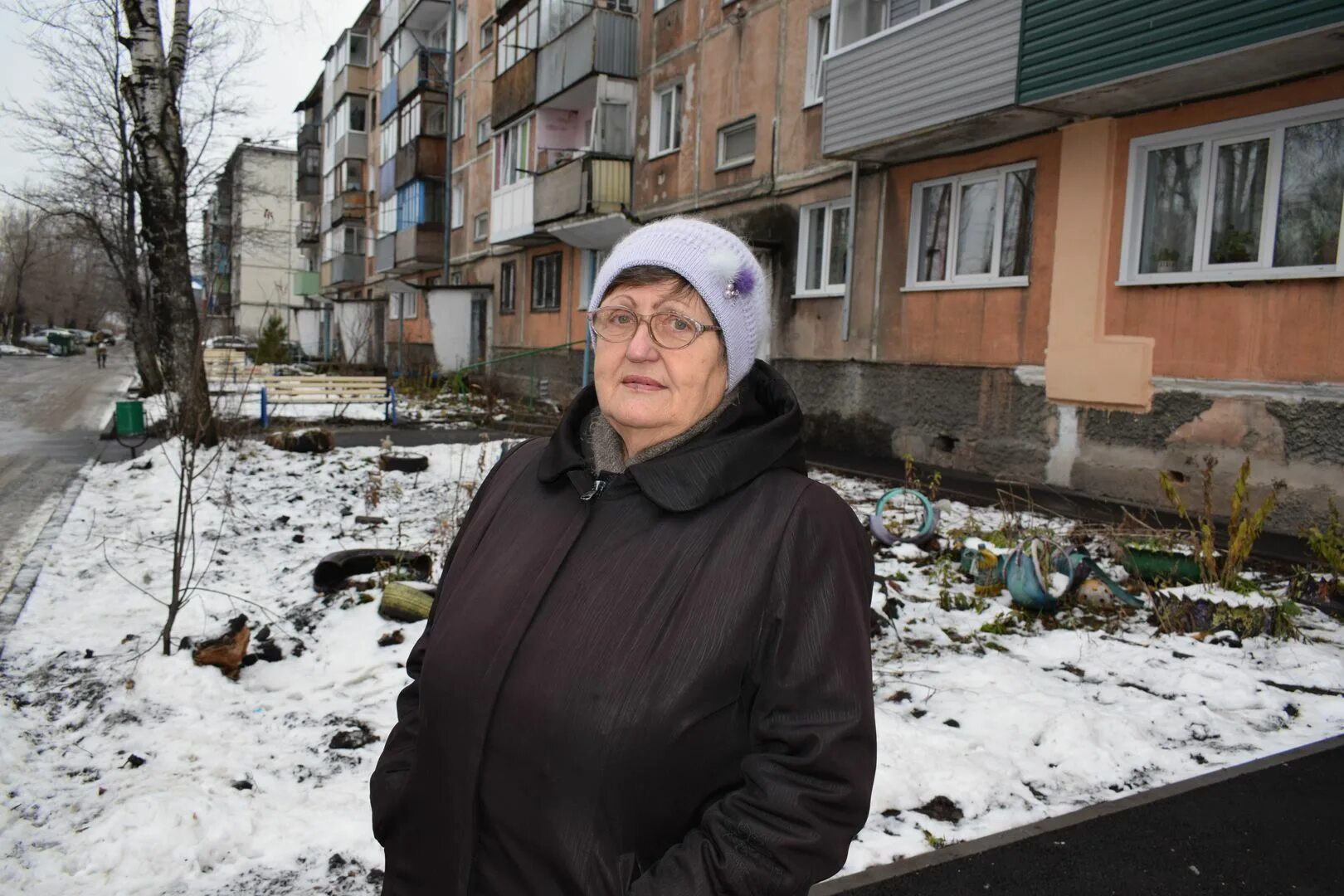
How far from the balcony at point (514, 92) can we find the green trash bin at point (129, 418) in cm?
1228

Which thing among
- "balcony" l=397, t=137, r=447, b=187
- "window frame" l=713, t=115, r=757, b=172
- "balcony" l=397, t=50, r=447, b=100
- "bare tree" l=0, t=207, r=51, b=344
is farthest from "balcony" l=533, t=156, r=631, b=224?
"bare tree" l=0, t=207, r=51, b=344

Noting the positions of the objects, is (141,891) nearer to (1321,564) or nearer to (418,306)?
(1321,564)

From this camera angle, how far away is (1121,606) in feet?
19.1

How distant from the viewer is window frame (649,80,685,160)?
17875 millimetres

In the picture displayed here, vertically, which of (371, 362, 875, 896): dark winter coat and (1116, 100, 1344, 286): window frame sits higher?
(1116, 100, 1344, 286): window frame

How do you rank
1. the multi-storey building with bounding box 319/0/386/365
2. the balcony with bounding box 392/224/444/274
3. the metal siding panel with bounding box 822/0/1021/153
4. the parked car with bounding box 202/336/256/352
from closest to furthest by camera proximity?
the metal siding panel with bounding box 822/0/1021/153 < the parked car with bounding box 202/336/256/352 < the balcony with bounding box 392/224/444/274 < the multi-storey building with bounding box 319/0/386/365

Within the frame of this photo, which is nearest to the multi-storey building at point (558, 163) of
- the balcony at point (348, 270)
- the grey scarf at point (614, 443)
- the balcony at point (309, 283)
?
the grey scarf at point (614, 443)

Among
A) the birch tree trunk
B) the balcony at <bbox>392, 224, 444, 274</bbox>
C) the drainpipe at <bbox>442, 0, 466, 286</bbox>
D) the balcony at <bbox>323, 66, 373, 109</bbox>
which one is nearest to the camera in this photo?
the birch tree trunk

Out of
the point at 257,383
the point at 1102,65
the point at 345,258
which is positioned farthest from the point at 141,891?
the point at 345,258

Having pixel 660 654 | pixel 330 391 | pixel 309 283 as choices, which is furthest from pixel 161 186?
pixel 309 283

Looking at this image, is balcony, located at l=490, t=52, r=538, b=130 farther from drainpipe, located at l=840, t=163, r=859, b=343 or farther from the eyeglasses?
the eyeglasses

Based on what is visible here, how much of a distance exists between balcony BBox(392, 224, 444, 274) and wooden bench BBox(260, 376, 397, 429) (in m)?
14.1

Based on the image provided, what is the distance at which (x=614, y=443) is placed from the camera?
1892mm

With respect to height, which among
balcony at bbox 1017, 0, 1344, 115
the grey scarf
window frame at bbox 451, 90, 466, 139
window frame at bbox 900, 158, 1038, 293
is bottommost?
the grey scarf
